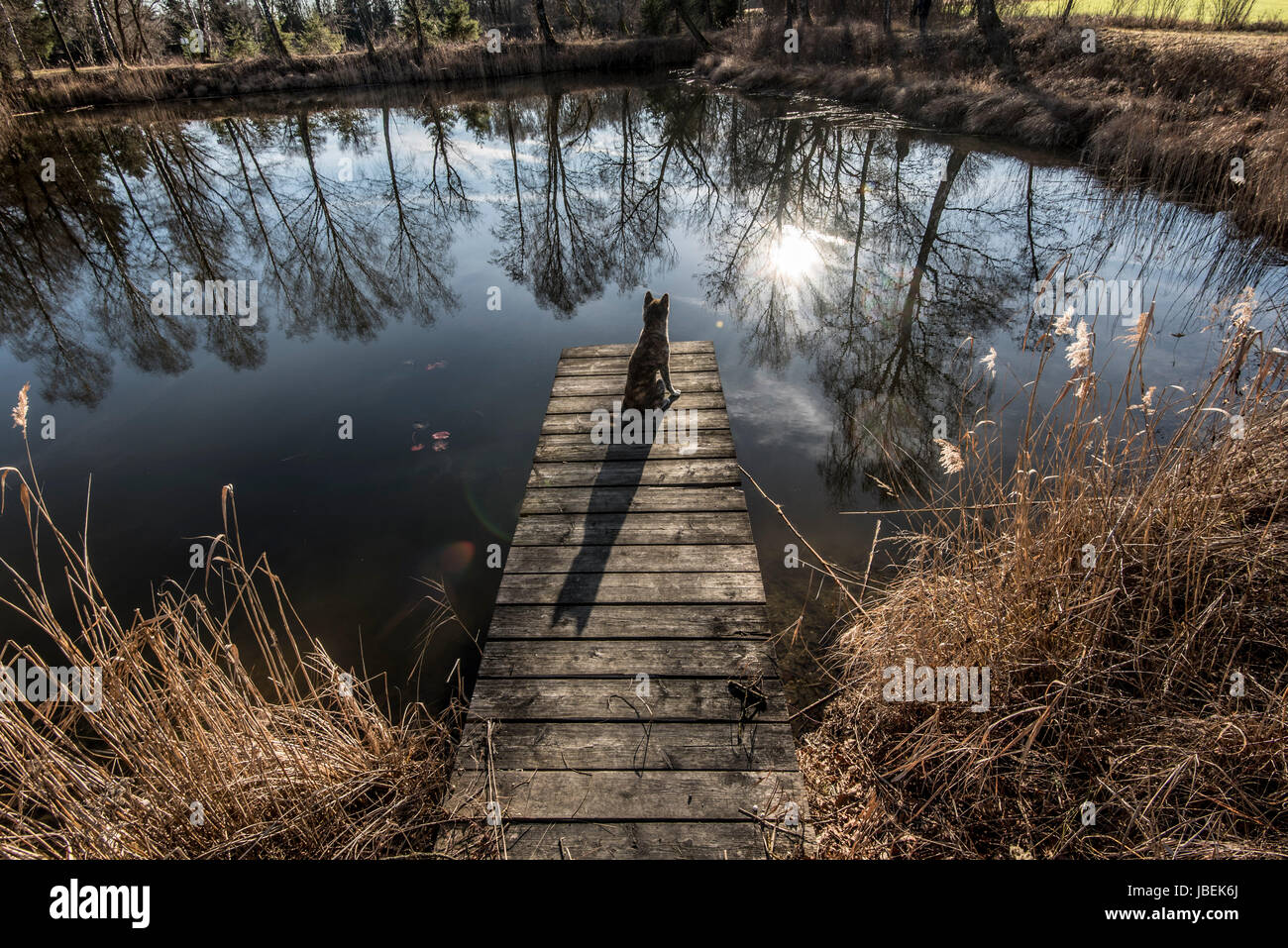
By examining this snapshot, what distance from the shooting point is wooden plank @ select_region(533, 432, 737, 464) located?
5090mm

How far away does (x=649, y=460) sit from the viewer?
5047mm

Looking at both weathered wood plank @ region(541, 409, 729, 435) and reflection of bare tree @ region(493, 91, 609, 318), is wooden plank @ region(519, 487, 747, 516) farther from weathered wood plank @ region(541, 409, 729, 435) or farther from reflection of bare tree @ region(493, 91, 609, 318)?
reflection of bare tree @ region(493, 91, 609, 318)

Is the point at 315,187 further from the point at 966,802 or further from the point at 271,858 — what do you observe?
the point at 966,802

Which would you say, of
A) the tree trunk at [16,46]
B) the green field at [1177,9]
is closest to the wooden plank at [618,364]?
the green field at [1177,9]

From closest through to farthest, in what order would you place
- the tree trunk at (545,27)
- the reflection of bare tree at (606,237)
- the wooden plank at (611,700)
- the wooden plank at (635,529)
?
the wooden plank at (611,700) → the wooden plank at (635,529) → the reflection of bare tree at (606,237) → the tree trunk at (545,27)

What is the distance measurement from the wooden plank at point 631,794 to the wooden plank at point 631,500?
210 cm

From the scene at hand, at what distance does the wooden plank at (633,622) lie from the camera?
11.2 ft

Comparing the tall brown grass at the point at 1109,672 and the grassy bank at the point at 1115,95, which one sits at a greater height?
the grassy bank at the point at 1115,95

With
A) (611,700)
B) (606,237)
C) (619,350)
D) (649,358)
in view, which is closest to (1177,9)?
(606,237)

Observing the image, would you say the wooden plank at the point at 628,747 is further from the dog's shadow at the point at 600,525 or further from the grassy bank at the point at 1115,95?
the grassy bank at the point at 1115,95

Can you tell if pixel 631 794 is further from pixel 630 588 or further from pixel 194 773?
pixel 194 773

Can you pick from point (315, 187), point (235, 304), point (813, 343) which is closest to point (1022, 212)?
point (813, 343)

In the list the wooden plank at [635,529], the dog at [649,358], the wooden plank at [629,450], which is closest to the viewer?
the wooden plank at [635,529]

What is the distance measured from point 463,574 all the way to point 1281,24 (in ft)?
80.3
